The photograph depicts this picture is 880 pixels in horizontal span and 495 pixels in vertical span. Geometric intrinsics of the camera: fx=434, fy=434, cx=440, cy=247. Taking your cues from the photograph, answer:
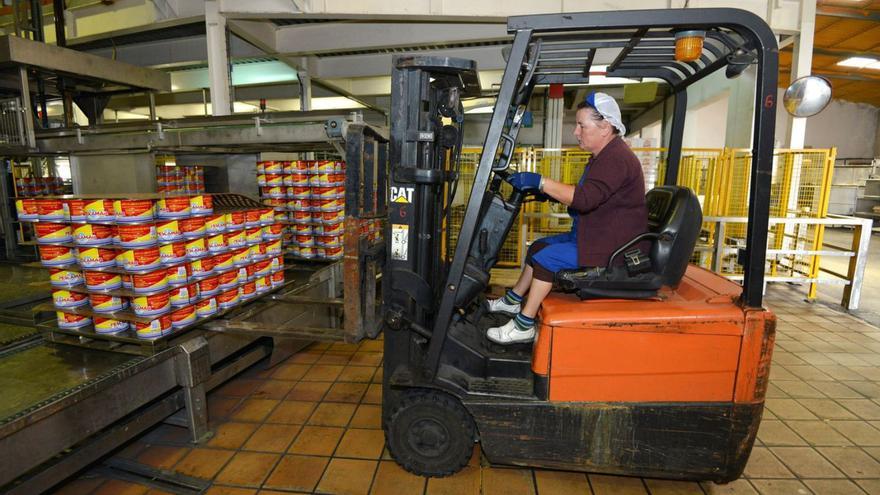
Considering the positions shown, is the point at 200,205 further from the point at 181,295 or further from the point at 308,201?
the point at 308,201

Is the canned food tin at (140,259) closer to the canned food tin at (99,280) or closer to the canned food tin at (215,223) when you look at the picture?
the canned food tin at (99,280)

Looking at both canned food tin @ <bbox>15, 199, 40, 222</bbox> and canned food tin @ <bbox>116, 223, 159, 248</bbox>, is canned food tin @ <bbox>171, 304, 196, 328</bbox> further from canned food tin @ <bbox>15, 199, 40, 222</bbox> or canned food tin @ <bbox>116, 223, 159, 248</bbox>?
canned food tin @ <bbox>15, 199, 40, 222</bbox>

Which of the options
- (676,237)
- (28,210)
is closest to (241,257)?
(28,210)

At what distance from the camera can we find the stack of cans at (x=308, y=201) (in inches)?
205

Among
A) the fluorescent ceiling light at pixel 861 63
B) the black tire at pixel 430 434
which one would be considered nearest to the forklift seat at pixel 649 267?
the black tire at pixel 430 434

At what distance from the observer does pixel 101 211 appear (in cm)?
300

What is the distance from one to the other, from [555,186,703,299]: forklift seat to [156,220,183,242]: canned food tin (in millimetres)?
2724

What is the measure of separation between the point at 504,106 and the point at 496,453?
2048 millimetres

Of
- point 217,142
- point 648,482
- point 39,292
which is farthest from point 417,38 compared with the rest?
point 648,482

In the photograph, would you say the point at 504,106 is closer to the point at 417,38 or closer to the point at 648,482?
the point at 648,482

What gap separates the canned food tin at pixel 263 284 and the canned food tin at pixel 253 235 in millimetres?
374

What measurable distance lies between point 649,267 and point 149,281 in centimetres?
333

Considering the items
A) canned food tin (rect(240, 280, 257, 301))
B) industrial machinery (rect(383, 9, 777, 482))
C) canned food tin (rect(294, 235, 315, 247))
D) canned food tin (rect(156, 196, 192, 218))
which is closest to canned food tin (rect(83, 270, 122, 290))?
canned food tin (rect(156, 196, 192, 218))

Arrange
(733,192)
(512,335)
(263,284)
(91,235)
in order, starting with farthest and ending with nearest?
(733,192)
(263,284)
(91,235)
(512,335)
